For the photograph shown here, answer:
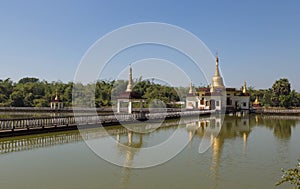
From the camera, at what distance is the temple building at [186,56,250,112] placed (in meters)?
39.2

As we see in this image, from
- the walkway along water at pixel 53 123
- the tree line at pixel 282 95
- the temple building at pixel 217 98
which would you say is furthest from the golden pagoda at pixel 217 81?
the walkway along water at pixel 53 123

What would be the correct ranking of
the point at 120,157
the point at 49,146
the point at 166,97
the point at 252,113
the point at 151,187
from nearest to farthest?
the point at 151,187 < the point at 120,157 < the point at 49,146 < the point at 252,113 < the point at 166,97

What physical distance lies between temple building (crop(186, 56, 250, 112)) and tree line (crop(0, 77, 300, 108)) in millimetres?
5207

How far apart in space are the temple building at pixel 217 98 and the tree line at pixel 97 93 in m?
5.21

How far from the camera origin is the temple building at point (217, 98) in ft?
129

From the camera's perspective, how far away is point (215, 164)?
9.26m

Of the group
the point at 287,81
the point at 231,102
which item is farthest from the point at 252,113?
the point at 287,81

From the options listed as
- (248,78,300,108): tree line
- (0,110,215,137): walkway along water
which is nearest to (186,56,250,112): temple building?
(248,78,300,108): tree line

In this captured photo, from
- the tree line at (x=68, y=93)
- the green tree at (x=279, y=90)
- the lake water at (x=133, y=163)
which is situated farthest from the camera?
the green tree at (x=279, y=90)

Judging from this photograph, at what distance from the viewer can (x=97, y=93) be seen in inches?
1826

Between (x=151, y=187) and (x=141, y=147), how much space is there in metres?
5.47

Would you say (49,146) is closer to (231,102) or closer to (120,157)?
(120,157)

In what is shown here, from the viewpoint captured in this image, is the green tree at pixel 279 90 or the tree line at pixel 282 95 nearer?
the tree line at pixel 282 95

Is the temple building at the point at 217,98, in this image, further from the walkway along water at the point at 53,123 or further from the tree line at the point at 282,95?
the walkway along water at the point at 53,123
